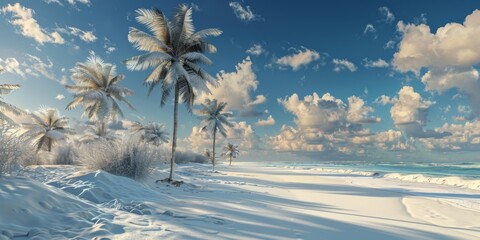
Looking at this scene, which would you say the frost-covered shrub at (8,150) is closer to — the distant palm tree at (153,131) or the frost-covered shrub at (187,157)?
the distant palm tree at (153,131)

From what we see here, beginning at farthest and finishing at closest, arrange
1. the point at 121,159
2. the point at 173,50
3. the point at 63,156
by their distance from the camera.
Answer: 1. the point at 63,156
2. the point at 173,50
3. the point at 121,159

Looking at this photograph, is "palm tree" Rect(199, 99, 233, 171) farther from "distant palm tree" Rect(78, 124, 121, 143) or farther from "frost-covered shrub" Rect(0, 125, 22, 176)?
"frost-covered shrub" Rect(0, 125, 22, 176)

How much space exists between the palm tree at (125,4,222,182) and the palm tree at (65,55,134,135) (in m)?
9.88

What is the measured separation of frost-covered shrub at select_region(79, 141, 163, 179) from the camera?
1236 centimetres

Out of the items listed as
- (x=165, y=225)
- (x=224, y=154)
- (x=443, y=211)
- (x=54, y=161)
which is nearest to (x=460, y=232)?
(x=443, y=211)

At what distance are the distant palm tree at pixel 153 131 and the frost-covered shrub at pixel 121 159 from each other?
3989 centimetres

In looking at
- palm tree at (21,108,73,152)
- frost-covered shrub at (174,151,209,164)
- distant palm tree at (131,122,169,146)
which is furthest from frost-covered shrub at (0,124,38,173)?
frost-covered shrub at (174,151,209,164)

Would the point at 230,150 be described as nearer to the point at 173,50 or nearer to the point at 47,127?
the point at 47,127

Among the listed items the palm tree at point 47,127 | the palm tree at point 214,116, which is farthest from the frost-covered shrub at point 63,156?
the palm tree at point 214,116

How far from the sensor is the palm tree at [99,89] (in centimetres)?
2527

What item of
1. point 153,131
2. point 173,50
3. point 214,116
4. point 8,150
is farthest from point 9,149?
point 153,131

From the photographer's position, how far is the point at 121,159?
12539mm

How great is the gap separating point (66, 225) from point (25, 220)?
1.89 feet

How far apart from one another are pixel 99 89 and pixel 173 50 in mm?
12556
